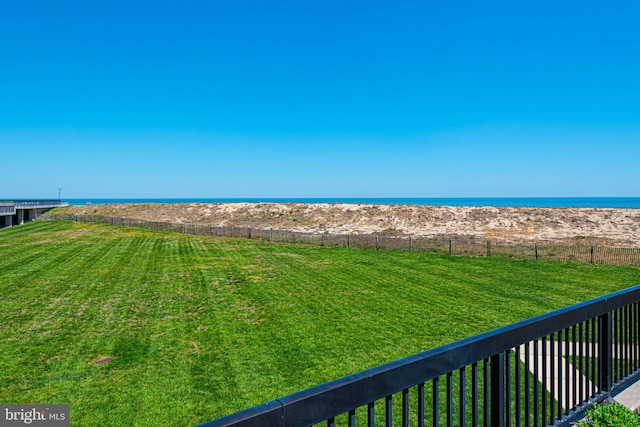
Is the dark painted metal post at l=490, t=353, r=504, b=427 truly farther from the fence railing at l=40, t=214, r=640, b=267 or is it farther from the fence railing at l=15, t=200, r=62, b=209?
the fence railing at l=15, t=200, r=62, b=209

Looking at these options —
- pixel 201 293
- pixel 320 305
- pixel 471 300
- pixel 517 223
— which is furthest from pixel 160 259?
pixel 517 223

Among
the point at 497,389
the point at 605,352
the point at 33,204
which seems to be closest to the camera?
the point at 497,389

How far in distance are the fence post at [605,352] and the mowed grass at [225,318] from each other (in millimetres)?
4370

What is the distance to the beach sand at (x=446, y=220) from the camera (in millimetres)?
40156

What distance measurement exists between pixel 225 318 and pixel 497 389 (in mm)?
9578

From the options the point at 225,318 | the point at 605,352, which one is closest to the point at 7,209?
the point at 225,318

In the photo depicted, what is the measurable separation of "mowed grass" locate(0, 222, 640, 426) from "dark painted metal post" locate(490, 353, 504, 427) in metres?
4.47

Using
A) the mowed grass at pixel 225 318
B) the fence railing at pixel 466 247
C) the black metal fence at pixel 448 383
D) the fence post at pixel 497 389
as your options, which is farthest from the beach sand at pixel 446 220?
the fence post at pixel 497 389

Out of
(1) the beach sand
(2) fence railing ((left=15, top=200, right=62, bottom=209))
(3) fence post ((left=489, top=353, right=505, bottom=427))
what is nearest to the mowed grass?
(3) fence post ((left=489, top=353, right=505, bottom=427))

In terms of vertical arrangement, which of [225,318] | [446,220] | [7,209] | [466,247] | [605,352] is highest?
[7,209]

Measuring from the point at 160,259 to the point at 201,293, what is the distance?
380 inches

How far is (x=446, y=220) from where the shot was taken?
51.9 meters

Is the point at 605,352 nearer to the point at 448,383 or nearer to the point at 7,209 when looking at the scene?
the point at 448,383

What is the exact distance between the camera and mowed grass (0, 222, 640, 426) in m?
7.38
